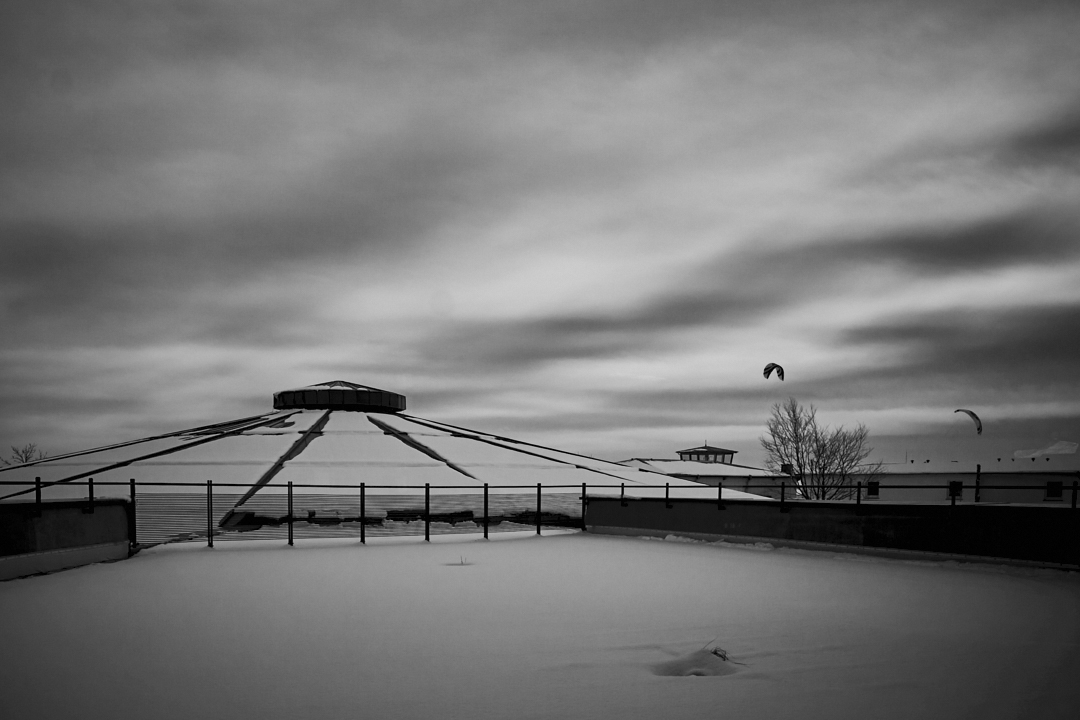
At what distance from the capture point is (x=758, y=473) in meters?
57.1

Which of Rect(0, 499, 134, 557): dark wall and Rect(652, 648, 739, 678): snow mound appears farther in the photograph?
Rect(0, 499, 134, 557): dark wall

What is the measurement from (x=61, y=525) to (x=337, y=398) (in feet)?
103

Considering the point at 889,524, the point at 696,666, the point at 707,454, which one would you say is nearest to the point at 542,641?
the point at 696,666

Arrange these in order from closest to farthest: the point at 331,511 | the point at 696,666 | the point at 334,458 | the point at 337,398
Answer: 1. the point at 696,666
2. the point at 331,511
3. the point at 334,458
4. the point at 337,398

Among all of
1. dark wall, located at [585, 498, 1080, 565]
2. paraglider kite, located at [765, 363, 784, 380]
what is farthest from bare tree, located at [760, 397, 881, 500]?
dark wall, located at [585, 498, 1080, 565]

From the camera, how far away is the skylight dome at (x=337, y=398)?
1709 inches

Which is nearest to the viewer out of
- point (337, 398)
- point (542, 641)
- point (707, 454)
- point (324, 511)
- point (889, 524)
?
point (542, 641)

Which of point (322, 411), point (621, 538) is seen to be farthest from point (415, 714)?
point (322, 411)

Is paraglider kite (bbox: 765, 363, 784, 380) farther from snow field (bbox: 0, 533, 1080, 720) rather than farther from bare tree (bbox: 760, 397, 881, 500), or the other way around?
snow field (bbox: 0, 533, 1080, 720)

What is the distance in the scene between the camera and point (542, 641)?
6.91 m

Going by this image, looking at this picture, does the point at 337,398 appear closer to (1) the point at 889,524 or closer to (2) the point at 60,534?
(2) the point at 60,534

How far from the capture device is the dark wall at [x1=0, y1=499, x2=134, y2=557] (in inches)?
447

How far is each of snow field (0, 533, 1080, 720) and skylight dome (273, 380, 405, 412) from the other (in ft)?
103

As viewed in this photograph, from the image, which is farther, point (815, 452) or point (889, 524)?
point (815, 452)
